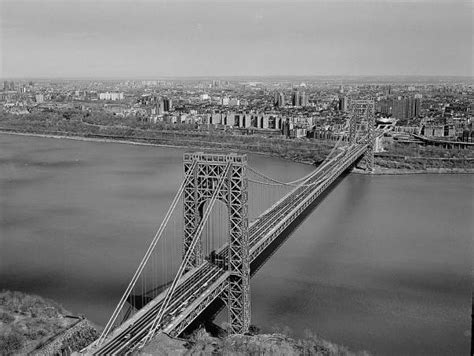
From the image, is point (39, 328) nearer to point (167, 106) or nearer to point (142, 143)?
point (142, 143)

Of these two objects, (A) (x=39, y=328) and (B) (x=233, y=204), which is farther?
(B) (x=233, y=204)

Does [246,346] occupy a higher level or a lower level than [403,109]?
lower

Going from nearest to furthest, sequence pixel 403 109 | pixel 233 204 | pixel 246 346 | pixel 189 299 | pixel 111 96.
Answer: pixel 246 346 → pixel 189 299 → pixel 233 204 → pixel 403 109 → pixel 111 96

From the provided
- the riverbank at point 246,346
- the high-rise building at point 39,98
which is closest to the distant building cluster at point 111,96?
the high-rise building at point 39,98

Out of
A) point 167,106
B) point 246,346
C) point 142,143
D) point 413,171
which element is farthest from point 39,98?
point 246,346

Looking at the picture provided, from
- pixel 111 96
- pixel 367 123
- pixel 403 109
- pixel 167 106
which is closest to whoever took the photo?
pixel 367 123

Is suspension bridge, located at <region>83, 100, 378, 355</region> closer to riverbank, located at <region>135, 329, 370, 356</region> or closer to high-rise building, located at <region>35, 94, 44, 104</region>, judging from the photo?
riverbank, located at <region>135, 329, 370, 356</region>

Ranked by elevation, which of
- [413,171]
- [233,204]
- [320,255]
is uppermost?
[233,204]

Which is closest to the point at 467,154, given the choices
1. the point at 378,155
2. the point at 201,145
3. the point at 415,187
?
the point at 378,155
